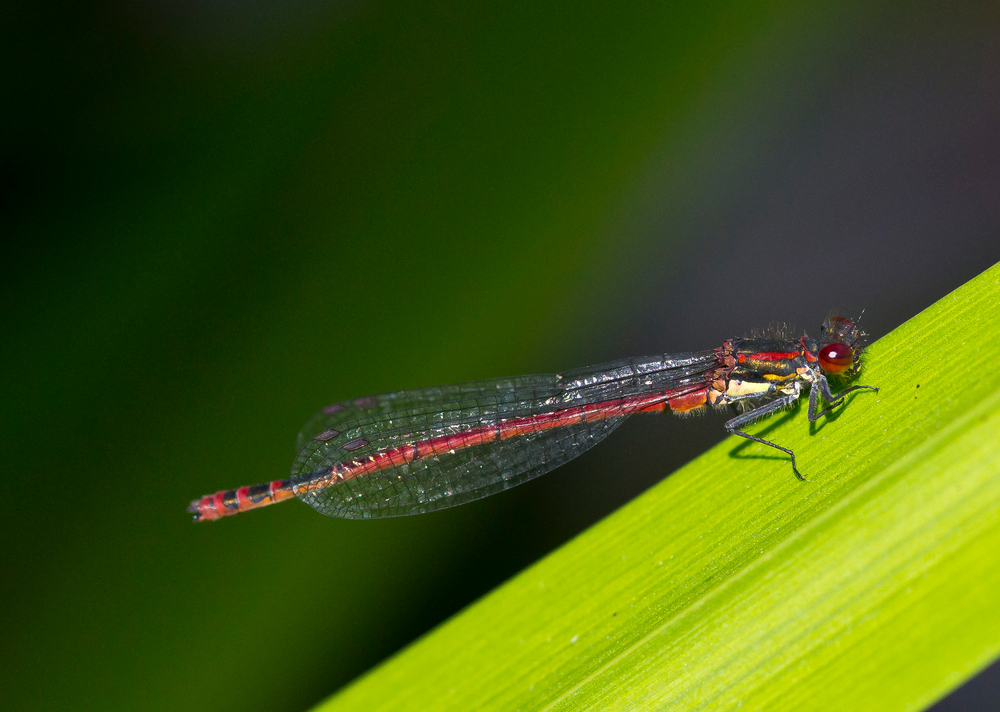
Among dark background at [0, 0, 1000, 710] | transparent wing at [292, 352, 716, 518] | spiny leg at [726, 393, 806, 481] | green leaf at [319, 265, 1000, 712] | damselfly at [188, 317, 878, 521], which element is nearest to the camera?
green leaf at [319, 265, 1000, 712]

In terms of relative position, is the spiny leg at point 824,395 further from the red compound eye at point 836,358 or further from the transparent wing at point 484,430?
the transparent wing at point 484,430

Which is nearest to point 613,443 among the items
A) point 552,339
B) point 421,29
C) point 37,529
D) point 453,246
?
point 552,339

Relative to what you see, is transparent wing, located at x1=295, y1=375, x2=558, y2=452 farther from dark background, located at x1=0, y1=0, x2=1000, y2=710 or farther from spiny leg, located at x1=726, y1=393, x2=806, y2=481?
spiny leg, located at x1=726, y1=393, x2=806, y2=481

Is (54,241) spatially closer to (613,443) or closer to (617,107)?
(617,107)

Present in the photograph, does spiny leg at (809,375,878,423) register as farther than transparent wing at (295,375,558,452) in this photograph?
No

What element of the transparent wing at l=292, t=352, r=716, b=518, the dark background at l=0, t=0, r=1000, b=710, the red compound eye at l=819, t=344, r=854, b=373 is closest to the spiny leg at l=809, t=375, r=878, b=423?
the red compound eye at l=819, t=344, r=854, b=373

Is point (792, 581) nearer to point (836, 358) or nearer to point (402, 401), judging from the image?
point (836, 358)

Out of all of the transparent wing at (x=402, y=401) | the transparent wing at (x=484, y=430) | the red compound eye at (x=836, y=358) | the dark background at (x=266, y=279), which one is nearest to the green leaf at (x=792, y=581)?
the red compound eye at (x=836, y=358)
